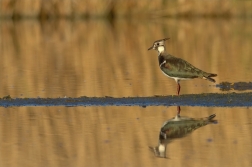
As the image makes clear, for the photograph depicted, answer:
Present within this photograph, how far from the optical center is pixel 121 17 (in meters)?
40.6

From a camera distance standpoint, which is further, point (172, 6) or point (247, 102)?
point (172, 6)

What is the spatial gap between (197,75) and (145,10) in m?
27.1

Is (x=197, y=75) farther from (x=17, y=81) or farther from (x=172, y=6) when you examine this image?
(x=172, y=6)

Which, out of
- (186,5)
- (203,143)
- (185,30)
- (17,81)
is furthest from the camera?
(186,5)

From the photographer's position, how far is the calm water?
8758mm

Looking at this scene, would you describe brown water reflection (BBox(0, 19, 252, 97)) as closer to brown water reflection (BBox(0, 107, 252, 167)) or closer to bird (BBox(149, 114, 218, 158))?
brown water reflection (BBox(0, 107, 252, 167))

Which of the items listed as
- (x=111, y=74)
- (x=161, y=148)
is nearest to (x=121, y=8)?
(x=111, y=74)

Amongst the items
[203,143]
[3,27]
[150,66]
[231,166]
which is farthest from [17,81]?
[3,27]

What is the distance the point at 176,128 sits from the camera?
33.8ft

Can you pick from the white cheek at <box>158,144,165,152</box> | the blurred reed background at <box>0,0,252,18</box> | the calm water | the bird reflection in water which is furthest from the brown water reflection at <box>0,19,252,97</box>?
the white cheek at <box>158,144,165,152</box>

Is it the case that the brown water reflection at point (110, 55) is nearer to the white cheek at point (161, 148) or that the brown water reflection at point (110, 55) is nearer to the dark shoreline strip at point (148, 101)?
the dark shoreline strip at point (148, 101)

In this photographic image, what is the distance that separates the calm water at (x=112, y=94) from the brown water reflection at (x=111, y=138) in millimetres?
11

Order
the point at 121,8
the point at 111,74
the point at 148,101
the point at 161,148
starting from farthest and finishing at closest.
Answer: the point at 121,8 → the point at 111,74 → the point at 148,101 → the point at 161,148

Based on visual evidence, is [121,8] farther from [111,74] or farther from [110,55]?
[111,74]
